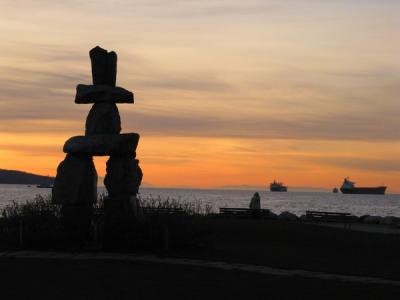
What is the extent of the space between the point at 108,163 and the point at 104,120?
3.70 ft

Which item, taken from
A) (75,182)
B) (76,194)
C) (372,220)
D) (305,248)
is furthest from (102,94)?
(372,220)

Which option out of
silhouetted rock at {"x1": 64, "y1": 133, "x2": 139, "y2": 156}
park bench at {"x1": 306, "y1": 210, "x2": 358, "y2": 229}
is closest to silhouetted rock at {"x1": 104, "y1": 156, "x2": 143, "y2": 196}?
silhouetted rock at {"x1": 64, "y1": 133, "x2": 139, "y2": 156}

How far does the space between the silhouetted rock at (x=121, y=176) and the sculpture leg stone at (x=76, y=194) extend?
488 mm

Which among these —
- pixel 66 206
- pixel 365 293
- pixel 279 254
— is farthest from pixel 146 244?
pixel 365 293

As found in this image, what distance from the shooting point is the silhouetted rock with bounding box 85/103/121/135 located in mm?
19250

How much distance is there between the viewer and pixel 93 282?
13852 mm

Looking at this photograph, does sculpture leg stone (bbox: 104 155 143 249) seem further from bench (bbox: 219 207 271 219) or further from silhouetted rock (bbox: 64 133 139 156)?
bench (bbox: 219 207 271 219)

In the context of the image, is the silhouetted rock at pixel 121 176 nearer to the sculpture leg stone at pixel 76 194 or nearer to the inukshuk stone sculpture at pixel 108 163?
the inukshuk stone sculpture at pixel 108 163

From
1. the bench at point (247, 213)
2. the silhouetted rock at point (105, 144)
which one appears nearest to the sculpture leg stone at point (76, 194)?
the silhouetted rock at point (105, 144)

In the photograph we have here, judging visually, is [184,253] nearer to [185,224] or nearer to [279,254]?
[185,224]

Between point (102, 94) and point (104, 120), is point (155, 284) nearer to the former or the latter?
point (104, 120)

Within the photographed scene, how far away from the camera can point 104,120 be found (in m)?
19.2

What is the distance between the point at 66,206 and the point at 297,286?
7549mm

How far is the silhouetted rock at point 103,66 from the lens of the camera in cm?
1931
